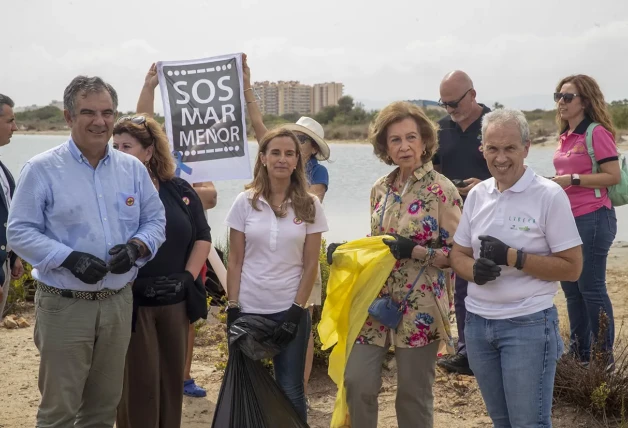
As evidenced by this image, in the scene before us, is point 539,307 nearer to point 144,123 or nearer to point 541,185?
point 541,185

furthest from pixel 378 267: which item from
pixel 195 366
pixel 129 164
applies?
pixel 195 366

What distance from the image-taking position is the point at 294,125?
5.20m

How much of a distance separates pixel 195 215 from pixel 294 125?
1.16 metres

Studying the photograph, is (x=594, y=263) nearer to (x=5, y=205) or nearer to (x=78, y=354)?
(x=78, y=354)

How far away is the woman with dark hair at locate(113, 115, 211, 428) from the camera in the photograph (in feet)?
13.6

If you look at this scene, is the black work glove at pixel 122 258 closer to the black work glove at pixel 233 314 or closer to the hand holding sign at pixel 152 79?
the black work glove at pixel 233 314

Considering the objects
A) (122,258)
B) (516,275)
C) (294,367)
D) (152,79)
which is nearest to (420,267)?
(516,275)

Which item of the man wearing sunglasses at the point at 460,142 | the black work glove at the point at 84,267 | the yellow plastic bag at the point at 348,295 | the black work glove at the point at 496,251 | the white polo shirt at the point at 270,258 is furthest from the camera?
the man wearing sunglasses at the point at 460,142

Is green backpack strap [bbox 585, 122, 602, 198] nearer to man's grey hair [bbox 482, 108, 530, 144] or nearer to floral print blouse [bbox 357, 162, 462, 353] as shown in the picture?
floral print blouse [bbox 357, 162, 462, 353]

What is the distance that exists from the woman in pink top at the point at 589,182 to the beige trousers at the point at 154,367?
285 centimetres

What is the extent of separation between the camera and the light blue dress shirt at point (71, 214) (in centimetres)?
352

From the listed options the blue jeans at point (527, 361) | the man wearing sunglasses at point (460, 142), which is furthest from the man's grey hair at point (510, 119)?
the man wearing sunglasses at point (460, 142)

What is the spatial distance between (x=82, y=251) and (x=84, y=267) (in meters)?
0.16

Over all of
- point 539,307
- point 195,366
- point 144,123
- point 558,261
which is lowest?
point 195,366
